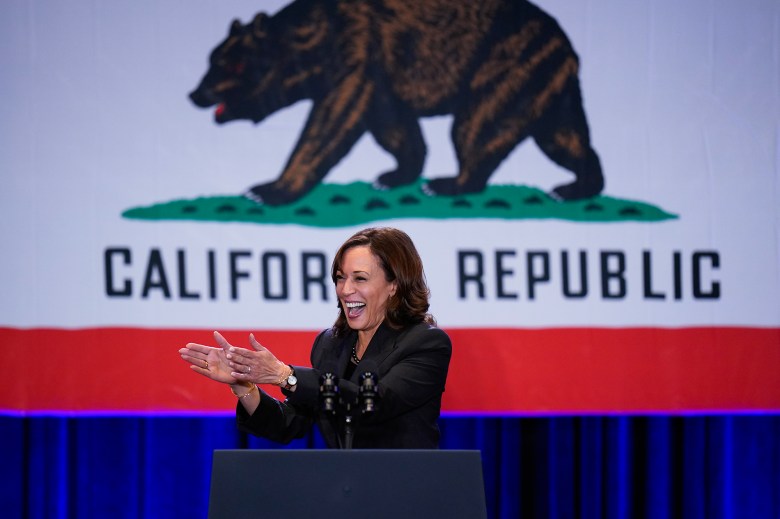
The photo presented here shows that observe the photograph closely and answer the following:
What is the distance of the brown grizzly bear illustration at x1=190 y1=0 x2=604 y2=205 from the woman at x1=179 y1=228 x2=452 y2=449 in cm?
119

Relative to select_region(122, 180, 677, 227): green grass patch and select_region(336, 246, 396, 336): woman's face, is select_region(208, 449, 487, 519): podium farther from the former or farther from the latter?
select_region(122, 180, 677, 227): green grass patch

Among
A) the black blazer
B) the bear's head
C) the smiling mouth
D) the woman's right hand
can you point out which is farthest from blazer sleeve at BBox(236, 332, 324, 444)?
the bear's head

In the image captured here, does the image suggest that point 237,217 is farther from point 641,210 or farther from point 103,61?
point 641,210

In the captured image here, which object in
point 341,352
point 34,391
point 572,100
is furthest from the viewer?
point 572,100

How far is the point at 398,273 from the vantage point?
2268 millimetres

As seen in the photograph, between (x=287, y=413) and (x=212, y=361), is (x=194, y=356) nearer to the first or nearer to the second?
(x=212, y=361)

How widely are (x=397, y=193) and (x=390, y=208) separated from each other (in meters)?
0.07

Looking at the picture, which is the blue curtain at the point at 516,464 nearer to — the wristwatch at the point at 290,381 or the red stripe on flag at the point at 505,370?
the red stripe on flag at the point at 505,370

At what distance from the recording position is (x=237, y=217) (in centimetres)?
340

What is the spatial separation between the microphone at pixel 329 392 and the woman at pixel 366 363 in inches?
3.4

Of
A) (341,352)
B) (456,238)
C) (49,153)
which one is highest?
(49,153)

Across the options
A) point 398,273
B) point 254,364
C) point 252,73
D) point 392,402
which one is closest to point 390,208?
point 252,73

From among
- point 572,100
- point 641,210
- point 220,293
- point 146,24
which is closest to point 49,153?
point 146,24

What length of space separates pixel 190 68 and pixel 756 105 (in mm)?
2296
